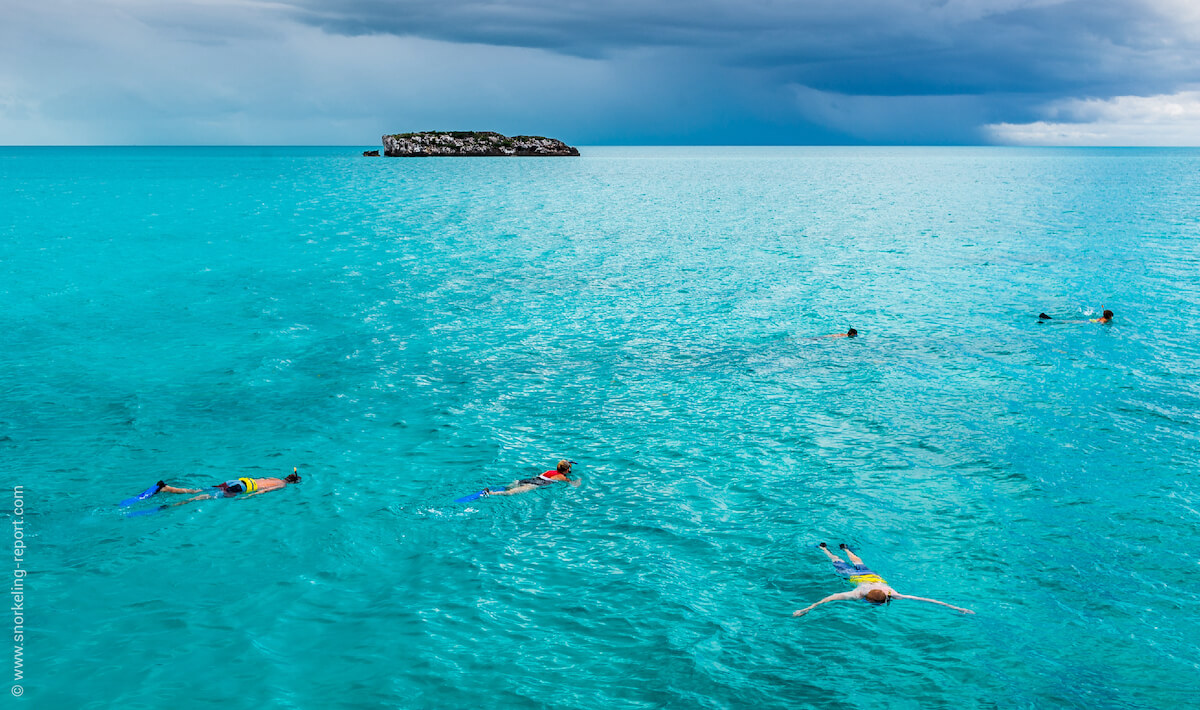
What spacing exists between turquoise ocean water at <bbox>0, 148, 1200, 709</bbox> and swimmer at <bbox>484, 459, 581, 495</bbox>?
40 centimetres

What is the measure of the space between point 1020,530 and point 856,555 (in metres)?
4.63

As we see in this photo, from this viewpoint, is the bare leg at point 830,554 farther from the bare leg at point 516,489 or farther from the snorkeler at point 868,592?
the bare leg at point 516,489

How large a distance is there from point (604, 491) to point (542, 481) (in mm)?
1703

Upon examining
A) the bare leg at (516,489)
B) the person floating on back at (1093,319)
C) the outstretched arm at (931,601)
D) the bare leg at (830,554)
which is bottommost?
the outstretched arm at (931,601)

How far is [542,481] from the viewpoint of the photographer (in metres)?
21.0

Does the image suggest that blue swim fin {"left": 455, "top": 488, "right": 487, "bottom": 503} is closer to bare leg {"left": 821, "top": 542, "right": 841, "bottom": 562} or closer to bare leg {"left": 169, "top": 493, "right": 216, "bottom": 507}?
bare leg {"left": 169, "top": 493, "right": 216, "bottom": 507}

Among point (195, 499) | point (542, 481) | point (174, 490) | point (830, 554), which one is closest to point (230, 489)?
point (195, 499)

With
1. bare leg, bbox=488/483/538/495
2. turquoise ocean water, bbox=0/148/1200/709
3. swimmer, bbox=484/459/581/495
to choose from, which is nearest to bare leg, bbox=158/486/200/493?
turquoise ocean water, bbox=0/148/1200/709

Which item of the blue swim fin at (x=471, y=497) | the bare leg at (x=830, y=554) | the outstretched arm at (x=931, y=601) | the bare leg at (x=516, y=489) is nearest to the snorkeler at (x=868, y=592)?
the outstretched arm at (x=931, y=601)

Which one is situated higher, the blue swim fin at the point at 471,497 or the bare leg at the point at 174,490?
the bare leg at the point at 174,490

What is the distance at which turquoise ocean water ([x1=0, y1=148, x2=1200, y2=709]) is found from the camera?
13852 millimetres

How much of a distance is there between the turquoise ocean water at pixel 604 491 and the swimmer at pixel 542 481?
0.40 metres

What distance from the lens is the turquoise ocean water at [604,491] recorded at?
45.4 ft

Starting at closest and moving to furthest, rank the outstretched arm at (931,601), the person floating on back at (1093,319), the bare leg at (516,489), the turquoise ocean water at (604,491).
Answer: the turquoise ocean water at (604,491)
the outstretched arm at (931,601)
the bare leg at (516,489)
the person floating on back at (1093,319)
